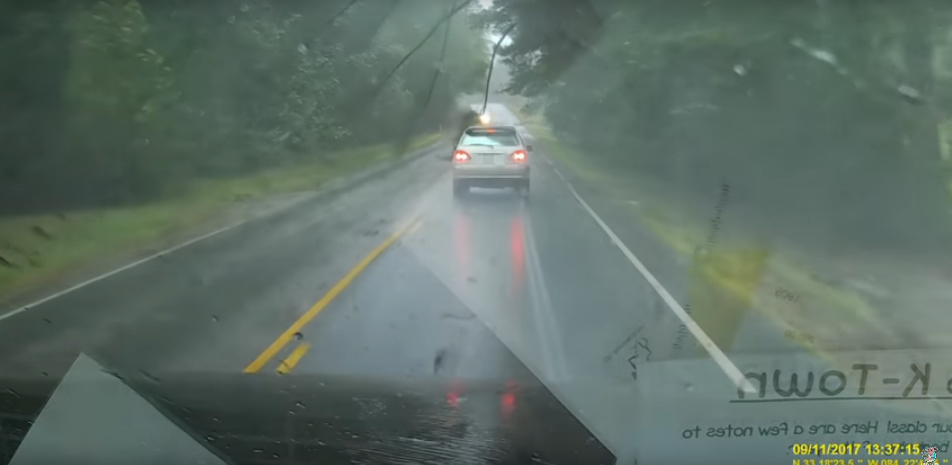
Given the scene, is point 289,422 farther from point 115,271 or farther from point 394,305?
point 115,271

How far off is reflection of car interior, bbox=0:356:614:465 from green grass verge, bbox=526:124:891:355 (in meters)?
2.37

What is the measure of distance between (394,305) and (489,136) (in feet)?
12.7

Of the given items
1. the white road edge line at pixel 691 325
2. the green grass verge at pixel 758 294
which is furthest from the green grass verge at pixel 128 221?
the green grass verge at pixel 758 294

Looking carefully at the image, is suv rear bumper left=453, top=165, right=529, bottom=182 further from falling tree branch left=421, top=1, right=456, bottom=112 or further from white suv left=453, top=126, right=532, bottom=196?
falling tree branch left=421, top=1, right=456, bottom=112

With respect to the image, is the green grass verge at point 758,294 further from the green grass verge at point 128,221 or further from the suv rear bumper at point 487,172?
the green grass verge at point 128,221

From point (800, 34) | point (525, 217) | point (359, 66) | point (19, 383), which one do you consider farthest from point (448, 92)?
point (19, 383)

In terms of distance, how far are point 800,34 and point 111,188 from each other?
36.4 ft

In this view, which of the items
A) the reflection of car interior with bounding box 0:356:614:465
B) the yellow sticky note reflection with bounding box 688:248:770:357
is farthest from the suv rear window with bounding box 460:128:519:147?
the reflection of car interior with bounding box 0:356:614:465

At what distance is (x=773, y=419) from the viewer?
5441 millimetres

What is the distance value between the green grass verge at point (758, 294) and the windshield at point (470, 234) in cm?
6

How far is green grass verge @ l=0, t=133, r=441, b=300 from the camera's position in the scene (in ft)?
37.1

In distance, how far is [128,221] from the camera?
14469 mm

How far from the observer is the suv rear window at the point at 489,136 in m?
12.0

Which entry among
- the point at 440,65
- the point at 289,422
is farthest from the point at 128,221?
the point at 289,422
